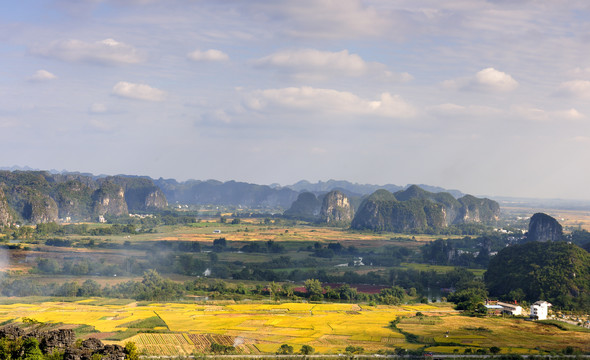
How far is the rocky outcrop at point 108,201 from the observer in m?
133

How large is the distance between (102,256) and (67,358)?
4405 cm

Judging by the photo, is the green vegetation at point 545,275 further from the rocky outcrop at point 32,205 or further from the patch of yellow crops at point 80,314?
the rocky outcrop at point 32,205

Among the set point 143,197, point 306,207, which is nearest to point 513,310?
point 306,207

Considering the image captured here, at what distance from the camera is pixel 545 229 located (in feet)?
291

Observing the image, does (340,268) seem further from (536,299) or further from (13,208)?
(13,208)

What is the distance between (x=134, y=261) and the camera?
62156 mm

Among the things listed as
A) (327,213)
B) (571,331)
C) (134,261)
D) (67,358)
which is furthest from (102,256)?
(327,213)

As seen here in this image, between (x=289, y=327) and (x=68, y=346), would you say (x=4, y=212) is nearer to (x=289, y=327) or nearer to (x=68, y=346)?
(x=289, y=327)

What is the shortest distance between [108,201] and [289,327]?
106 m

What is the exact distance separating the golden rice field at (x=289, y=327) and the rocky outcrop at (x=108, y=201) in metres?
90.7

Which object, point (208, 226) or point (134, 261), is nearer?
point (134, 261)

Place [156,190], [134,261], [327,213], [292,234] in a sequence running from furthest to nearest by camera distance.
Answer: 1. [156,190]
2. [327,213]
3. [292,234]
4. [134,261]

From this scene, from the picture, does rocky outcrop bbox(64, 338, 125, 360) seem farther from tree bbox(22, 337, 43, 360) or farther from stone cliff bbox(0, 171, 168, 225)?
stone cliff bbox(0, 171, 168, 225)

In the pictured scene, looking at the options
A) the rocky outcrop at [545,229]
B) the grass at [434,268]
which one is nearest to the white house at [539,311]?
the grass at [434,268]
